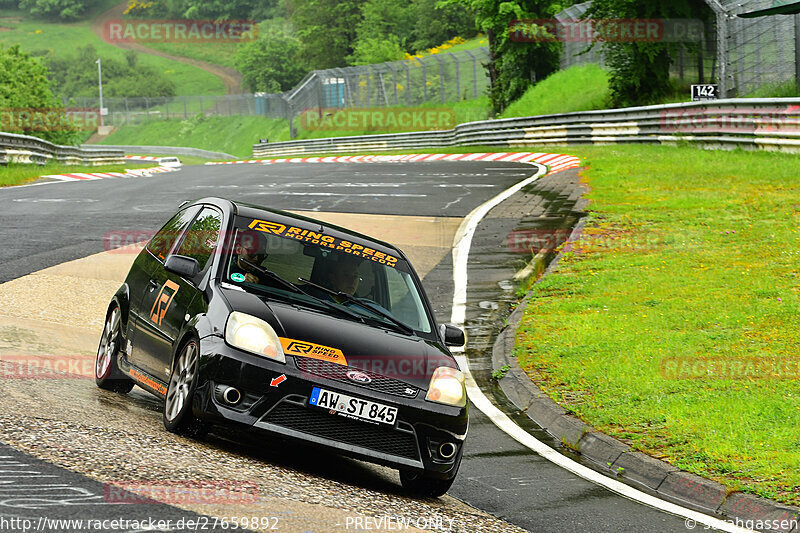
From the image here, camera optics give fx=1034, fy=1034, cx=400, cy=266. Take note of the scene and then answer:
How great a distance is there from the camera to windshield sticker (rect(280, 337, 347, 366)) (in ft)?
21.5

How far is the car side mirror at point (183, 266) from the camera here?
7.29 metres

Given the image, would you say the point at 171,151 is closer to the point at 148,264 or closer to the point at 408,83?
the point at 408,83

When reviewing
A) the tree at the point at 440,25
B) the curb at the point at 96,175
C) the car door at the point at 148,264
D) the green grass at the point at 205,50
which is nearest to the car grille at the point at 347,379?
the car door at the point at 148,264

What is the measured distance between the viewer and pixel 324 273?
25.1 feet

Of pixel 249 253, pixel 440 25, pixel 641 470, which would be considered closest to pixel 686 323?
pixel 641 470

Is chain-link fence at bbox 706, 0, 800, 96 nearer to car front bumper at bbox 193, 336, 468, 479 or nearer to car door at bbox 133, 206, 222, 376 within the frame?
car door at bbox 133, 206, 222, 376

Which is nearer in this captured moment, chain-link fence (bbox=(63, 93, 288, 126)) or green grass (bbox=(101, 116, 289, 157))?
green grass (bbox=(101, 116, 289, 157))

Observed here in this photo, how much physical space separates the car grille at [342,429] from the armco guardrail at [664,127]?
1923 centimetres

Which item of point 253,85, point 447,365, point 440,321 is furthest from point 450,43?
point 447,365

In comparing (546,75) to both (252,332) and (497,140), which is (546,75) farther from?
(252,332)

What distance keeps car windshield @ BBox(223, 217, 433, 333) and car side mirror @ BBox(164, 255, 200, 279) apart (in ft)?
0.74

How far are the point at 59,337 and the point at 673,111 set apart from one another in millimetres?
22886

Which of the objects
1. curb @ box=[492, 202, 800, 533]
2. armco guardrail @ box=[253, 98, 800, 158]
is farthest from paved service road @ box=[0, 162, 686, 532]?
armco guardrail @ box=[253, 98, 800, 158]

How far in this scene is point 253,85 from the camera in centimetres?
11806
